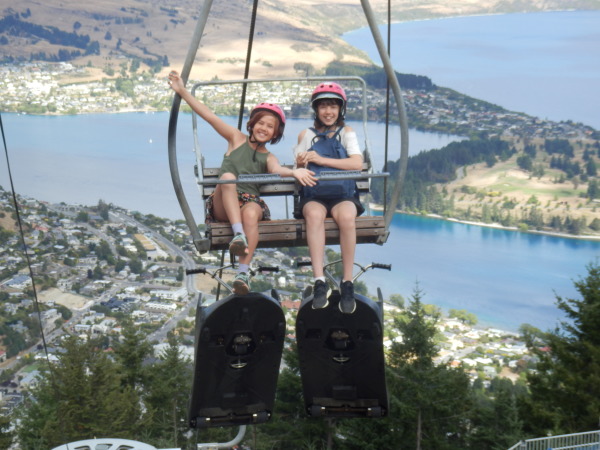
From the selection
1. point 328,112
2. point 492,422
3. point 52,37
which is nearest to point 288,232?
point 328,112

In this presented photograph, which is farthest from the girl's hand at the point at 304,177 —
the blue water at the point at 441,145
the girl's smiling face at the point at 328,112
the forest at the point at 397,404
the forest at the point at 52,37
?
the forest at the point at 52,37

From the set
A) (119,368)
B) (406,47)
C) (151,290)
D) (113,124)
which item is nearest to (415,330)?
(119,368)

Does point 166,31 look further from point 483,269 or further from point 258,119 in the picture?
point 258,119

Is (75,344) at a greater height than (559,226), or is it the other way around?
(75,344)

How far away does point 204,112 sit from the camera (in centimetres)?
476

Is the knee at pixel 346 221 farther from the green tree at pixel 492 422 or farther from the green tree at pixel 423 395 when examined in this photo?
the green tree at pixel 492 422

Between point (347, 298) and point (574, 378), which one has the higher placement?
point (347, 298)

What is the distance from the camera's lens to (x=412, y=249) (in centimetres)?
5053

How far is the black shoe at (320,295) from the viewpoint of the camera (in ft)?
15.3

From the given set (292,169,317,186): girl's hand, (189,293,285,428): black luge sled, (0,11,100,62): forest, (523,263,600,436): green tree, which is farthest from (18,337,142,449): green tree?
(0,11,100,62): forest

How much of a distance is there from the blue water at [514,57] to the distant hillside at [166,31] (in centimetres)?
450

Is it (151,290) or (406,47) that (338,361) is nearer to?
(151,290)

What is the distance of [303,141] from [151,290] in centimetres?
4508

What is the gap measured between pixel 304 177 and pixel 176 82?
0.80 metres
